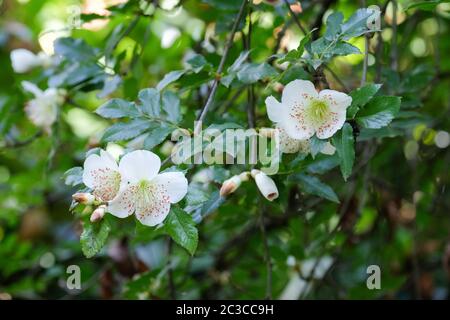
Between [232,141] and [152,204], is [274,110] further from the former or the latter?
[152,204]

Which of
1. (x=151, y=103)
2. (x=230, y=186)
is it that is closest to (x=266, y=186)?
(x=230, y=186)

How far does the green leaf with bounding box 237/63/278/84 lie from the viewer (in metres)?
1.05

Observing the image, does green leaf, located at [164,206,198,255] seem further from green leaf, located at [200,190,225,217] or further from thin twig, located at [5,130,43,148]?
thin twig, located at [5,130,43,148]

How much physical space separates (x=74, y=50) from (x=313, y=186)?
25.4 inches

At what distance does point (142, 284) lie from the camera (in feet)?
4.57

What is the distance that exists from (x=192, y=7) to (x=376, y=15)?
98 cm

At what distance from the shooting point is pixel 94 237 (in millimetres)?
908

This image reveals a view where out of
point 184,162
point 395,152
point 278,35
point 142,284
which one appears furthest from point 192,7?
point 184,162

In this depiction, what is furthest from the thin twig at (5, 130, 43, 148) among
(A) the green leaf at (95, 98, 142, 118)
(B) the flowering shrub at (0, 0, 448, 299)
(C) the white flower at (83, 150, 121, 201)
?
(C) the white flower at (83, 150, 121, 201)

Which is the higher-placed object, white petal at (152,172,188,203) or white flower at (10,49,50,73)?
white flower at (10,49,50,73)

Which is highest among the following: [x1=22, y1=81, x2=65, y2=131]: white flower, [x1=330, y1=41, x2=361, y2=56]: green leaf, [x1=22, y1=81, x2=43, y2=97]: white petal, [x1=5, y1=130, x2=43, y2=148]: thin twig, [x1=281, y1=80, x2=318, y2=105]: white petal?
[x1=22, y1=81, x2=43, y2=97]: white petal

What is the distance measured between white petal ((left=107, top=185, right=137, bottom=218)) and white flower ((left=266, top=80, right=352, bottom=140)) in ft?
0.80

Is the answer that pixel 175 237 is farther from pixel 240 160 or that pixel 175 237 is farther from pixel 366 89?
pixel 366 89

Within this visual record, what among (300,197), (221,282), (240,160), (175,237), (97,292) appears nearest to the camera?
(175,237)
